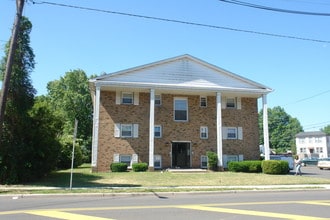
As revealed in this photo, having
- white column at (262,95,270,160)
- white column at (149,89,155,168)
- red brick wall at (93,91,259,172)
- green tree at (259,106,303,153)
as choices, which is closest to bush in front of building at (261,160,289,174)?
white column at (262,95,270,160)

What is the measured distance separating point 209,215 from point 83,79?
48738mm

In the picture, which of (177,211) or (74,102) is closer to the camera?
(177,211)

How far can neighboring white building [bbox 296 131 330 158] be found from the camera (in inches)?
3641

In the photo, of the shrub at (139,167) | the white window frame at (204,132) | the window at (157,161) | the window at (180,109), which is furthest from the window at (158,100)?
the shrub at (139,167)

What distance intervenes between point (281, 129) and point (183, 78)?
97.3 metres

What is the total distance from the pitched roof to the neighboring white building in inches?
2691

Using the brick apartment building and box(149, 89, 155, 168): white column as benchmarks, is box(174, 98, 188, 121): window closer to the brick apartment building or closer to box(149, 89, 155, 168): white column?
the brick apartment building

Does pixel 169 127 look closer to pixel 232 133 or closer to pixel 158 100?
pixel 158 100


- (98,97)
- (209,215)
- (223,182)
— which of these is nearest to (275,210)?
(209,215)

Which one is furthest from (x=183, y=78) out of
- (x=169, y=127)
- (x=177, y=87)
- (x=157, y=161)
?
(x=157, y=161)

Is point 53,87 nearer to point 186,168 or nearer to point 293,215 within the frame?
point 186,168

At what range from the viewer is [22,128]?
1923cm

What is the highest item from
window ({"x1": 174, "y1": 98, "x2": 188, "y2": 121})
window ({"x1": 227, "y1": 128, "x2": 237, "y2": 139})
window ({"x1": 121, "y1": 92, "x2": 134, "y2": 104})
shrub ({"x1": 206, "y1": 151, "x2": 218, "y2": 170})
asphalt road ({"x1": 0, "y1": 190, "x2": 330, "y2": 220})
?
window ({"x1": 121, "y1": 92, "x2": 134, "y2": 104})

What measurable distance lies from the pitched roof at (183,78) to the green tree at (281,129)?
8453 cm
